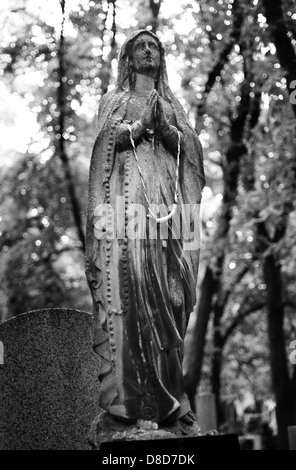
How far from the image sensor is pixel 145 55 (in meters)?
8.44

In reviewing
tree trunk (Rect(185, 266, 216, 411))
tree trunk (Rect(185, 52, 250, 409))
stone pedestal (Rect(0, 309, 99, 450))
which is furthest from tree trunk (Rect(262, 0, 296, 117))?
tree trunk (Rect(185, 266, 216, 411))

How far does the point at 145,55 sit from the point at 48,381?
336cm

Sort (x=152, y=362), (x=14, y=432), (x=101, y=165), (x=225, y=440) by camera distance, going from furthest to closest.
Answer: (x=14, y=432) → (x=101, y=165) → (x=152, y=362) → (x=225, y=440)

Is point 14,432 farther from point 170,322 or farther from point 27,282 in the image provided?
point 27,282

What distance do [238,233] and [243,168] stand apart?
4.96 ft

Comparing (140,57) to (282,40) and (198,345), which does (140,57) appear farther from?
(198,345)

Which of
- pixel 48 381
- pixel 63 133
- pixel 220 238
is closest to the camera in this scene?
pixel 48 381

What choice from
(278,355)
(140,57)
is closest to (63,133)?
(278,355)

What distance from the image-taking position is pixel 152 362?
748 centimetres

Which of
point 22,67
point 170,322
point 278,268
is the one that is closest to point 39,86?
point 22,67

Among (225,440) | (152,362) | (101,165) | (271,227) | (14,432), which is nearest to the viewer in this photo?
(225,440)

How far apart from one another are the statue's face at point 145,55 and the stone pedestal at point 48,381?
2.65 m

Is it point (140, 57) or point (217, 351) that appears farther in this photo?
point (217, 351)

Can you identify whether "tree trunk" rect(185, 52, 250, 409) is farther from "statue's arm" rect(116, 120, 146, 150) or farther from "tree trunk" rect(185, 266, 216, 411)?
"statue's arm" rect(116, 120, 146, 150)
